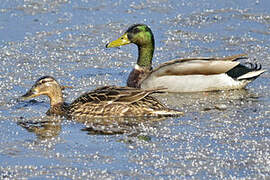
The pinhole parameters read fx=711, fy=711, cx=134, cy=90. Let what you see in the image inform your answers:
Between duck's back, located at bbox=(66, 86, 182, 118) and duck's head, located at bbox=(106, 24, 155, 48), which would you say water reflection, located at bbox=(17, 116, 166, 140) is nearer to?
Answer: duck's back, located at bbox=(66, 86, 182, 118)

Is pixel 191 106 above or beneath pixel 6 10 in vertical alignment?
beneath

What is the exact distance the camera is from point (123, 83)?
1127 centimetres

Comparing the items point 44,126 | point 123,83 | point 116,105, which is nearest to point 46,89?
point 44,126

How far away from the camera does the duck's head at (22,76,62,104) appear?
376 inches

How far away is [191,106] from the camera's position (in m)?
9.88

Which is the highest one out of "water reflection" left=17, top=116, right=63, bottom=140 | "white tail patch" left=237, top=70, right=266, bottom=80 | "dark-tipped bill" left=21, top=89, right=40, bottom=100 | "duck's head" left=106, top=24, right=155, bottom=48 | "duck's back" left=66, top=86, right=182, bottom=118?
"duck's head" left=106, top=24, right=155, bottom=48

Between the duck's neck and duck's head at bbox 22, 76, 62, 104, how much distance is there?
223 cm

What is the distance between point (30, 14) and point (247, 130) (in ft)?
22.3

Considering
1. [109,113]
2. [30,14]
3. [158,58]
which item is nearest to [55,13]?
[30,14]

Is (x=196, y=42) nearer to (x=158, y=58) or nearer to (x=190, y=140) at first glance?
(x=158, y=58)

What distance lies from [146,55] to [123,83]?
63 centimetres

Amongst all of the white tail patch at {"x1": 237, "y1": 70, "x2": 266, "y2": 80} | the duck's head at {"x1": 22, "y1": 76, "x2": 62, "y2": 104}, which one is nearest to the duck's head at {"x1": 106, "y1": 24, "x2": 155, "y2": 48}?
the white tail patch at {"x1": 237, "y1": 70, "x2": 266, "y2": 80}

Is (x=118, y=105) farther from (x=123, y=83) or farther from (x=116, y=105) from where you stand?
(x=123, y=83)

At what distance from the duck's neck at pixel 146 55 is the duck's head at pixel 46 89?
2232mm
